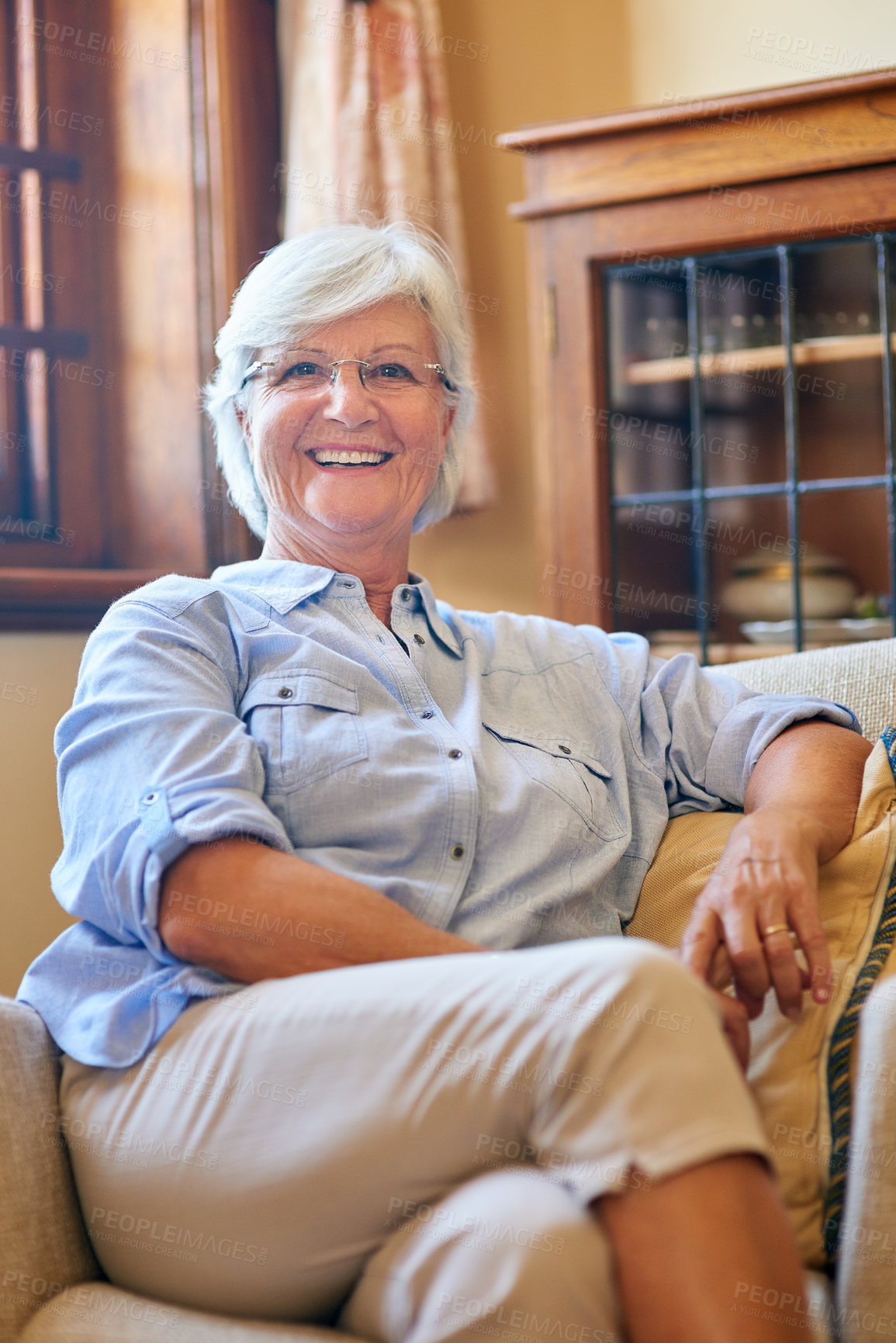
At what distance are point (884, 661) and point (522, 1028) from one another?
772mm

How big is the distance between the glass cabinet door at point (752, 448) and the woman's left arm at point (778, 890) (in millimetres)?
825

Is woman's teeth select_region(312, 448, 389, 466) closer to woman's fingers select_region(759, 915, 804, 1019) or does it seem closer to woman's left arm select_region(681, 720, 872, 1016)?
woman's left arm select_region(681, 720, 872, 1016)

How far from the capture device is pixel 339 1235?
0.80 meters

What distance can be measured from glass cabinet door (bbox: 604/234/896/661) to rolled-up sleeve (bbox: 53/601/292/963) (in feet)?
3.60

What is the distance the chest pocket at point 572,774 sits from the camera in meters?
1.21

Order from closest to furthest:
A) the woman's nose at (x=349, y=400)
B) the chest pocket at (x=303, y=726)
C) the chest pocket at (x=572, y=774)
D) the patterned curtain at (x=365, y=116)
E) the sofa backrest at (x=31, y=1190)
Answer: the sofa backrest at (x=31, y=1190) < the chest pocket at (x=303, y=726) < the chest pocket at (x=572, y=774) < the woman's nose at (x=349, y=400) < the patterned curtain at (x=365, y=116)

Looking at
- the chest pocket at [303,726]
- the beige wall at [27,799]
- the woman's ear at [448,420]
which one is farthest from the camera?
the beige wall at [27,799]

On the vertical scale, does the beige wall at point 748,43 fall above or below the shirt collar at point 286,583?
above

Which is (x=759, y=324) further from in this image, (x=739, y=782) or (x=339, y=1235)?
(x=339, y=1235)

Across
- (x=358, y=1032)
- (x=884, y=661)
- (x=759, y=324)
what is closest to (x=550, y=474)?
(x=759, y=324)

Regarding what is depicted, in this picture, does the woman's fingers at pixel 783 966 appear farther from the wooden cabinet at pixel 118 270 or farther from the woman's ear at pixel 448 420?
the wooden cabinet at pixel 118 270

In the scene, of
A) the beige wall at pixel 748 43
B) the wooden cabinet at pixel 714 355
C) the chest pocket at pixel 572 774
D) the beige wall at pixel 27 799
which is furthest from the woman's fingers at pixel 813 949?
the beige wall at pixel 748 43

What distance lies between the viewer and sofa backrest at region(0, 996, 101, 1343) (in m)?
0.87

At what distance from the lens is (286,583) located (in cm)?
126
